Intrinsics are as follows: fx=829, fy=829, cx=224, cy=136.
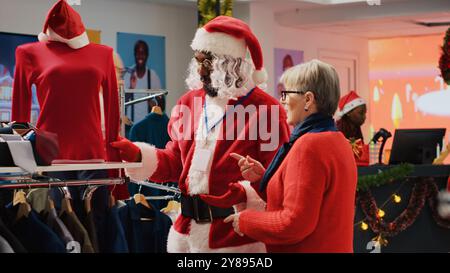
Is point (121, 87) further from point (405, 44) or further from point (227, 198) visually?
point (405, 44)

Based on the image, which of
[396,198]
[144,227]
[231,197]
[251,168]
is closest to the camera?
[251,168]

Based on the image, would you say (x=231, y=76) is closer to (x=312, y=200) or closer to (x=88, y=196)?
(x=88, y=196)

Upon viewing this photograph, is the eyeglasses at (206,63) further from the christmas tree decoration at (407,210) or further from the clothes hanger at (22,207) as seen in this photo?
the christmas tree decoration at (407,210)

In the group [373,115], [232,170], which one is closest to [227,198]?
[232,170]

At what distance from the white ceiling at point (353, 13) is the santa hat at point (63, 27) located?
4.98 meters

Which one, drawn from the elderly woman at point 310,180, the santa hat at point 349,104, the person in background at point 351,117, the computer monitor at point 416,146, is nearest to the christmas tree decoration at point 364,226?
the computer monitor at point 416,146

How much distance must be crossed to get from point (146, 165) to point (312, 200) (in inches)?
39.9

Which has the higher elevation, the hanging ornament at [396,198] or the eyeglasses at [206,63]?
the eyeglasses at [206,63]

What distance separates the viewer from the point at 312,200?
255cm

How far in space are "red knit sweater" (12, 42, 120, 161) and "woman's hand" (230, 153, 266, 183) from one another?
2.34 ft

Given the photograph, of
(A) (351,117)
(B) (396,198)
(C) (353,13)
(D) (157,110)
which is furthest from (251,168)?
(C) (353,13)

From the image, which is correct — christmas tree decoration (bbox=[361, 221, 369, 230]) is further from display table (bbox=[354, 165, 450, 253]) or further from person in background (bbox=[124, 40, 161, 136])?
person in background (bbox=[124, 40, 161, 136])

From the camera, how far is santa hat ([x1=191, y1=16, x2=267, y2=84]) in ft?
11.2

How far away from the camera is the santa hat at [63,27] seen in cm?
354
